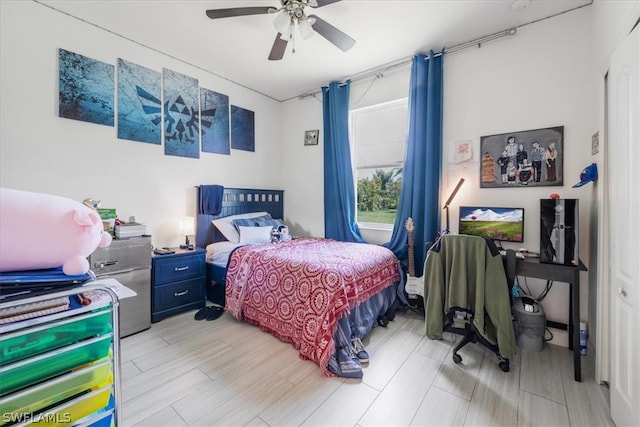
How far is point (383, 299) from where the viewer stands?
2719 mm

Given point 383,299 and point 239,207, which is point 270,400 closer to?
point 383,299

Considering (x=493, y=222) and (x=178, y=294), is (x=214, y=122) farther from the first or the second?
(x=493, y=222)

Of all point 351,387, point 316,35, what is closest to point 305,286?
point 351,387

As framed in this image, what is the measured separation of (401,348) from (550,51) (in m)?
2.94

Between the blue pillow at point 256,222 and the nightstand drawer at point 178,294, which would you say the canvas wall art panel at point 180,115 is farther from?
the nightstand drawer at point 178,294

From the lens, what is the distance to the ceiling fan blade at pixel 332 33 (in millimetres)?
2146

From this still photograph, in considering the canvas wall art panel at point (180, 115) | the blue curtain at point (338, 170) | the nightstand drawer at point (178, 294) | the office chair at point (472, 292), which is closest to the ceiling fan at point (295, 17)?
the blue curtain at point (338, 170)

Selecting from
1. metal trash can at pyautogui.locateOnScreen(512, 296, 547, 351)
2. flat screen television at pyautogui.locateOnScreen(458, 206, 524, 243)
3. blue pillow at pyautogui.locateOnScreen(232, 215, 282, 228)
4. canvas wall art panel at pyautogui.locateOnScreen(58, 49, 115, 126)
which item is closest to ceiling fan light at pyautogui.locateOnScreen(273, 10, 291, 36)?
canvas wall art panel at pyautogui.locateOnScreen(58, 49, 115, 126)

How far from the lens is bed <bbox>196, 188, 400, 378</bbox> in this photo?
80.0 inches

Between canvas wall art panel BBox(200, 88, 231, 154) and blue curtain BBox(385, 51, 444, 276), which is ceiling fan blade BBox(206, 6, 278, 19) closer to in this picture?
canvas wall art panel BBox(200, 88, 231, 154)

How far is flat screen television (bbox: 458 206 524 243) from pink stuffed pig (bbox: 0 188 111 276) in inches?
113

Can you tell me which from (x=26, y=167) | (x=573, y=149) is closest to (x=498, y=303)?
(x=573, y=149)

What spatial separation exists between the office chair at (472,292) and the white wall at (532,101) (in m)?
0.84

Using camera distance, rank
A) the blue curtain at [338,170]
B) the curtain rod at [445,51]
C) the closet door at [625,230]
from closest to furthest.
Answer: the closet door at [625,230] → the curtain rod at [445,51] → the blue curtain at [338,170]
